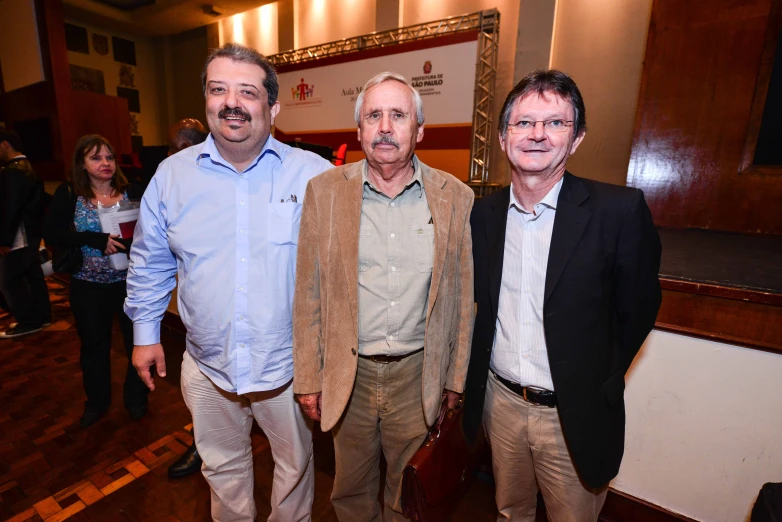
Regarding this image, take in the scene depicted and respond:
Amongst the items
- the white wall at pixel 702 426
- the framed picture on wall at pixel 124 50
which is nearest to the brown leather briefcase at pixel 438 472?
the white wall at pixel 702 426

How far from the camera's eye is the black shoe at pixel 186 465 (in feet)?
6.72

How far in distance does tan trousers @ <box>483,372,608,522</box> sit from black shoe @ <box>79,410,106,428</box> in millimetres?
2618

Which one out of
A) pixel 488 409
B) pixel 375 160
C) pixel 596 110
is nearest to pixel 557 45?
pixel 596 110

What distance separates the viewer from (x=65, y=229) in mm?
2248

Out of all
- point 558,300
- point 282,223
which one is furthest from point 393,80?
point 558,300

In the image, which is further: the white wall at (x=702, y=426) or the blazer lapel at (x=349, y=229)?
the white wall at (x=702, y=426)

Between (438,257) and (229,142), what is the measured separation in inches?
32.5

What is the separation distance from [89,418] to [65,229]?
1248 mm

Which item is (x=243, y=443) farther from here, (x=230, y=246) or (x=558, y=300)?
(x=558, y=300)

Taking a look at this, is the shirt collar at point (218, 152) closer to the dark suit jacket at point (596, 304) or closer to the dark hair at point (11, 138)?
the dark suit jacket at point (596, 304)

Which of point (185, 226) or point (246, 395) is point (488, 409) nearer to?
point (246, 395)

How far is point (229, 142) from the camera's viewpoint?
1298mm

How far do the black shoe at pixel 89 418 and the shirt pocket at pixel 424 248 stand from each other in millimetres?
2597

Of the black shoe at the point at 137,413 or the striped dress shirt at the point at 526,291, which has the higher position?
the striped dress shirt at the point at 526,291
